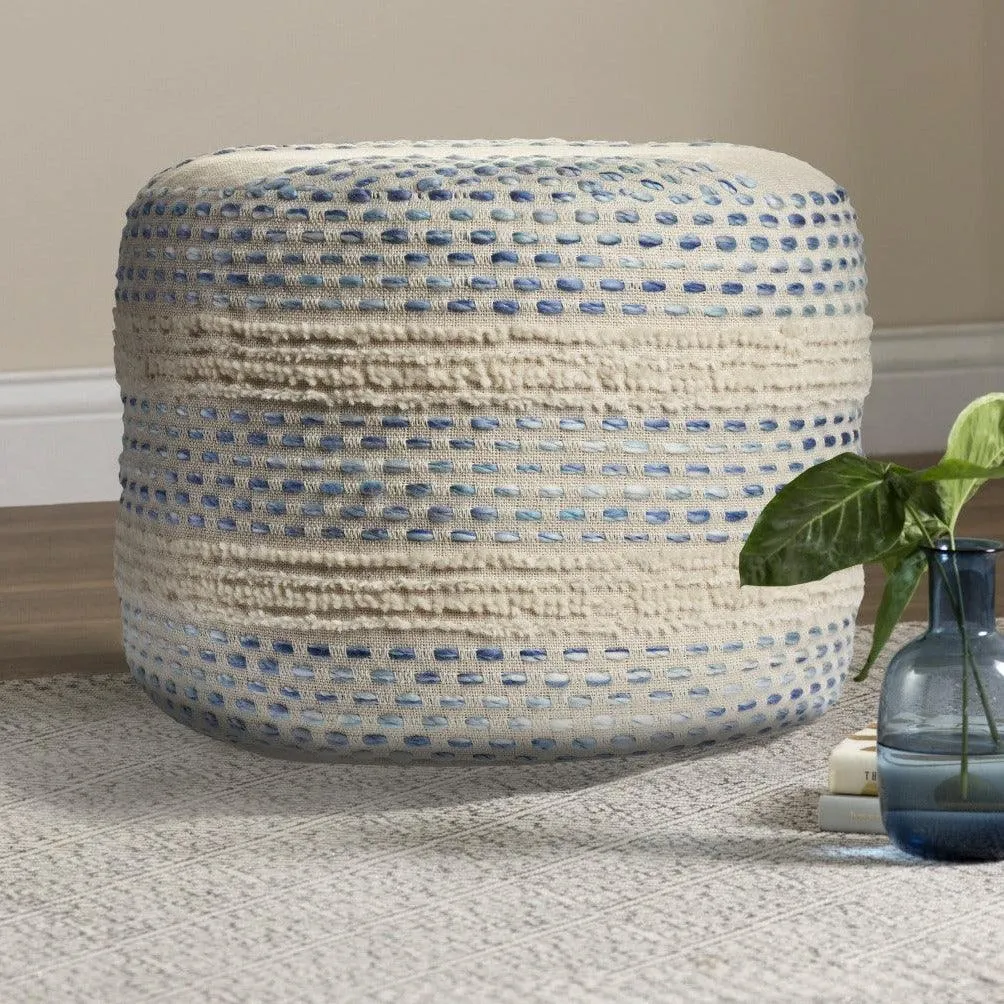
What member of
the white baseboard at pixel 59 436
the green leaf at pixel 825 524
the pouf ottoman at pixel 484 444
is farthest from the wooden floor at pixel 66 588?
the green leaf at pixel 825 524

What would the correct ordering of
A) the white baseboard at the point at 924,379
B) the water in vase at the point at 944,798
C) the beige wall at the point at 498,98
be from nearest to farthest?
the water in vase at the point at 944,798 < the beige wall at the point at 498,98 < the white baseboard at the point at 924,379

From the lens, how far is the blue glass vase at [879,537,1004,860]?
33.5 inches

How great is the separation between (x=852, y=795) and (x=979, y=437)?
204 millimetres

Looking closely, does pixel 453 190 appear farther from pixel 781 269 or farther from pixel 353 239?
pixel 781 269

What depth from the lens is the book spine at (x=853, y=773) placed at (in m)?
0.93

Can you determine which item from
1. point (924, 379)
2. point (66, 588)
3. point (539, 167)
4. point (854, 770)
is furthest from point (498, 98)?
point (854, 770)

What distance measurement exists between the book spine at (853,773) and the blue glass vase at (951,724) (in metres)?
0.06

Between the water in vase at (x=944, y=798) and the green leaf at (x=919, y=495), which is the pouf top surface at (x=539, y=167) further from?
the water in vase at (x=944, y=798)

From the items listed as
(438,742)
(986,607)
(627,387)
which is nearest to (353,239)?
(627,387)

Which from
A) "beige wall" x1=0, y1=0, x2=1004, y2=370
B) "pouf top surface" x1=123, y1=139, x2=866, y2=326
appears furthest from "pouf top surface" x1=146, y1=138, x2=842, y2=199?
"beige wall" x1=0, y1=0, x2=1004, y2=370

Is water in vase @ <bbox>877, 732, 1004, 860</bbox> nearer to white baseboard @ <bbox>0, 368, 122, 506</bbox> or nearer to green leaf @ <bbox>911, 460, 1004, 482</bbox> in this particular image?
green leaf @ <bbox>911, 460, 1004, 482</bbox>

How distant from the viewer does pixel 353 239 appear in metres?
0.96

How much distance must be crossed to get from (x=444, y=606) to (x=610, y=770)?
6.5 inches

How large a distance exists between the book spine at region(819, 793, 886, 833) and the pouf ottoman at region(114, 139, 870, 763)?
10cm
